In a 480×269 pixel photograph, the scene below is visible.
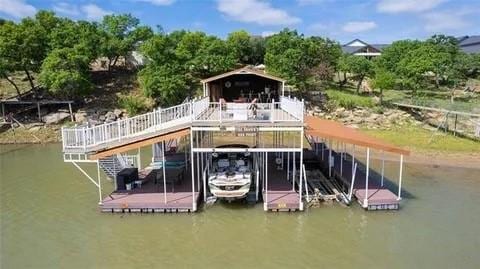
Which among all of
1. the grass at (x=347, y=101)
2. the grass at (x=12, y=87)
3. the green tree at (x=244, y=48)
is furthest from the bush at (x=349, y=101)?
Answer: the grass at (x=12, y=87)

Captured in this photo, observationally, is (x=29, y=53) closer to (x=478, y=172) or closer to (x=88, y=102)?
(x=88, y=102)

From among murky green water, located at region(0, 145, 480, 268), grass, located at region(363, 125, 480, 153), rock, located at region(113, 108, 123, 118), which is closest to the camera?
murky green water, located at region(0, 145, 480, 268)

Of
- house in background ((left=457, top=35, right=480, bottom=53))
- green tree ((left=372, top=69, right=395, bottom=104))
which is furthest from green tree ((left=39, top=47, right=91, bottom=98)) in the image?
house in background ((left=457, top=35, right=480, bottom=53))

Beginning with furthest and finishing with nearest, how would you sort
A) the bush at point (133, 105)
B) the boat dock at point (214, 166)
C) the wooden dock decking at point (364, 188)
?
the bush at point (133, 105) → the wooden dock decking at point (364, 188) → the boat dock at point (214, 166)

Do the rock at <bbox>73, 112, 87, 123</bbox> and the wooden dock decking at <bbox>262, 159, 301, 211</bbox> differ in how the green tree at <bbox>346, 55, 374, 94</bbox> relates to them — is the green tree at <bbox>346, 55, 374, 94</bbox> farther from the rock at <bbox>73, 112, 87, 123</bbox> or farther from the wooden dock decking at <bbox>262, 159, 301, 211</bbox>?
the wooden dock decking at <bbox>262, 159, 301, 211</bbox>

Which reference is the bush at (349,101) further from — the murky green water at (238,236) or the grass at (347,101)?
the murky green water at (238,236)

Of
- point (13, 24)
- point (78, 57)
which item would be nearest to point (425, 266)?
point (78, 57)
